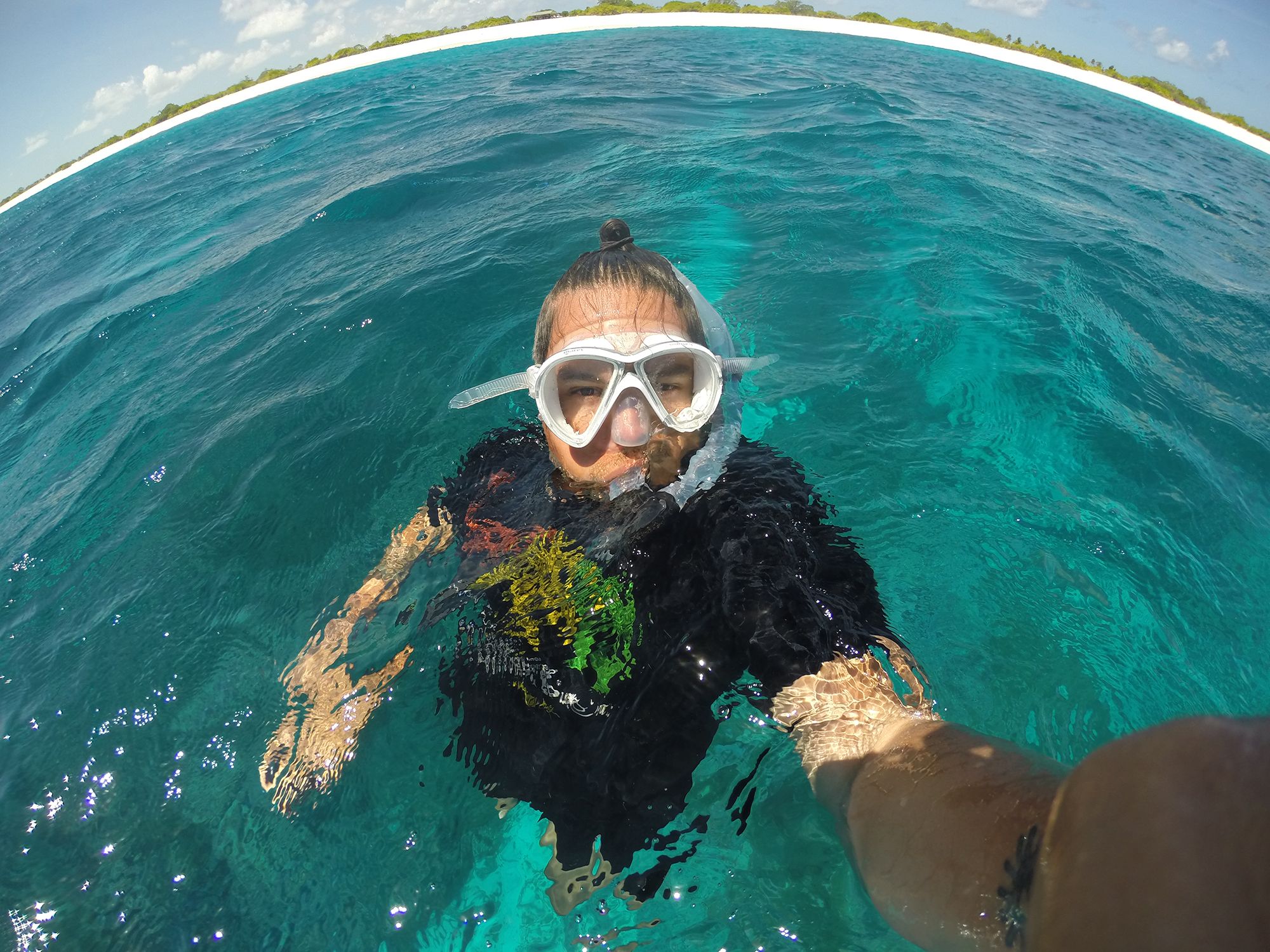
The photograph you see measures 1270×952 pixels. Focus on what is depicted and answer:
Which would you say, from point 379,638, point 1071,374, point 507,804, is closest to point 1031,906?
point 507,804

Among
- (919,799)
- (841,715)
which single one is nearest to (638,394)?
→ (841,715)

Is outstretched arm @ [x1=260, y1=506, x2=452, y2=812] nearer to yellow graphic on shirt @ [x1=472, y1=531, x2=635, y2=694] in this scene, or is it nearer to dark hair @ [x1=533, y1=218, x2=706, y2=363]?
yellow graphic on shirt @ [x1=472, y1=531, x2=635, y2=694]

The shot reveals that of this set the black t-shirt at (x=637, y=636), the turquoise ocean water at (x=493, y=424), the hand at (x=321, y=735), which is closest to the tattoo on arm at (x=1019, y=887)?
the black t-shirt at (x=637, y=636)

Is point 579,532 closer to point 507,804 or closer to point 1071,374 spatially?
point 507,804

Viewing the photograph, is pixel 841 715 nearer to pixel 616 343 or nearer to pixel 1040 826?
pixel 1040 826

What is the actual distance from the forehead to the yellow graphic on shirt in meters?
0.71

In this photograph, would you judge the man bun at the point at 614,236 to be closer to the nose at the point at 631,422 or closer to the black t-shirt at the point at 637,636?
the nose at the point at 631,422

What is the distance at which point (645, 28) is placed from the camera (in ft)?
79.0

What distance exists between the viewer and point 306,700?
2.25 metres

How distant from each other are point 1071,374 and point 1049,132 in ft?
32.3

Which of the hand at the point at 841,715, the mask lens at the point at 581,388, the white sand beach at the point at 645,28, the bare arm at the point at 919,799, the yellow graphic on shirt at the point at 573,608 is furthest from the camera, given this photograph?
the white sand beach at the point at 645,28

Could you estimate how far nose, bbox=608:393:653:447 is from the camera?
194 centimetres

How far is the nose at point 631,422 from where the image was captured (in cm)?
194

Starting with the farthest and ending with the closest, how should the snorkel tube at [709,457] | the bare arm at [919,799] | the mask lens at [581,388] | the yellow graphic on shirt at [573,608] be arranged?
the mask lens at [581,388] < the snorkel tube at [709,457] < the yellow graphic on shirt at [573,608] < the bare arm at [919,799]
